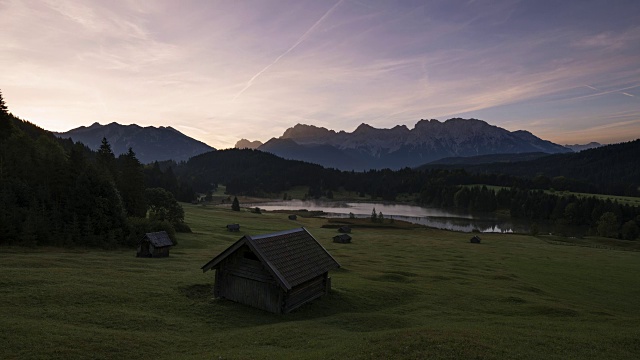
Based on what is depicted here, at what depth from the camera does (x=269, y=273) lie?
28.0m

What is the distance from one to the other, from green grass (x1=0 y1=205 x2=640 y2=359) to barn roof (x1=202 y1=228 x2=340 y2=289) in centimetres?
273

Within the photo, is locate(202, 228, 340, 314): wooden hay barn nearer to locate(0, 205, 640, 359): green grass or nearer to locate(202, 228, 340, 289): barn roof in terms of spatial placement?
locate(202, 228, 340, 289): barn roof

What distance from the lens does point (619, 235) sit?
133250 millimetres

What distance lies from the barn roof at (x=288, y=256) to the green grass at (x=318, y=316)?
108 inches

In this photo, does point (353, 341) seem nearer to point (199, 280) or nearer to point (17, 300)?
point (199, 280)

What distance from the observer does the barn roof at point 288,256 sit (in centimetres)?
2778

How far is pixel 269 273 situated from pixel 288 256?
2.56 meters

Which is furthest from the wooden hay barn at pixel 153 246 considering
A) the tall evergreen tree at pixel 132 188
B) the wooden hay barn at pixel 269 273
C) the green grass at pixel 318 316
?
the tall evergreen tree at pixel 132 188

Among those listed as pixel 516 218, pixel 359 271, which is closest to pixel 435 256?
pixel 359 271

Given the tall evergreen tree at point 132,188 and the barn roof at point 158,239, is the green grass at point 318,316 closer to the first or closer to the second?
the barn roof at point 158,239

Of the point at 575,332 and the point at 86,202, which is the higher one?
the point at 86,202

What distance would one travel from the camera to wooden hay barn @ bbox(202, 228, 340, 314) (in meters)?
27.8

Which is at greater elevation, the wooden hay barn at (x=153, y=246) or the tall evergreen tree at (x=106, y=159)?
the tall evergreen tree at (x=106, y=159)

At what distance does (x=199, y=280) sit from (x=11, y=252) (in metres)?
27.9
